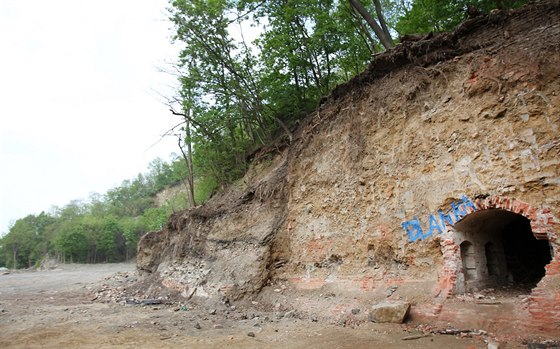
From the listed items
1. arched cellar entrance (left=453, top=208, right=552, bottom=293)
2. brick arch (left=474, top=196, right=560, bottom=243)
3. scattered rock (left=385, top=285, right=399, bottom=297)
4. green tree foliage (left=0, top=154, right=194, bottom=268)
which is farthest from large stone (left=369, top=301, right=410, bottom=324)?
green tree foliage (left=0, top=154, right=194, bottom=268)

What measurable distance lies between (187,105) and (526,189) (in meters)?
12.0

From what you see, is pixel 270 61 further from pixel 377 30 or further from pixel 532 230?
pixel 532 230

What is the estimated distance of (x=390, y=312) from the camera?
661cm

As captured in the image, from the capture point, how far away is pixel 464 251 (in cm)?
702

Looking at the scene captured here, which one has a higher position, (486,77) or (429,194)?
(486,77)

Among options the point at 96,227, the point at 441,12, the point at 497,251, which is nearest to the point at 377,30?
the point at 441,12

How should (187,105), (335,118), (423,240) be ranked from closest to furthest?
(423,240) → (335,118) → (187,105)

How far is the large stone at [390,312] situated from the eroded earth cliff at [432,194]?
0.23 metres

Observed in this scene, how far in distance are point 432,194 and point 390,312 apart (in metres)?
2.48

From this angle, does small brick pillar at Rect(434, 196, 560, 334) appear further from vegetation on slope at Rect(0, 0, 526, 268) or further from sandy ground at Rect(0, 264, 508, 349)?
vegetation on slope at Rect(0, 0, 526, 268)

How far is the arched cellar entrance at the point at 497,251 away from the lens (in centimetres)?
680

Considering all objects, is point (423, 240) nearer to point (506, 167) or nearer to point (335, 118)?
point (506, 167)

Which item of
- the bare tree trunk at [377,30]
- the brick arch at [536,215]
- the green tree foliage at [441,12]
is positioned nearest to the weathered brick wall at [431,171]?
the brick arch at [536,215]

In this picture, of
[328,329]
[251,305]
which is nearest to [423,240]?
[328,329]
